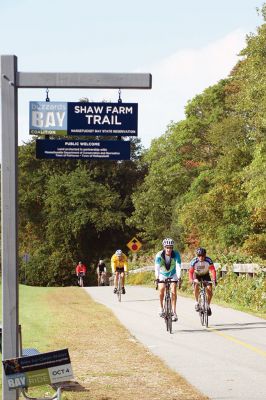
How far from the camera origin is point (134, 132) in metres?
11.0

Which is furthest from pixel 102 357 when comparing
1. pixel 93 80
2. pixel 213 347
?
pixel 93 80

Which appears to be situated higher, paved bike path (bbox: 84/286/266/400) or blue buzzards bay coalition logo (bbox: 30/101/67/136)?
blue buzzards bay coalition logo (bbox: 30/101/67/136)

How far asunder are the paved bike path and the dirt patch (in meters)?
0.26

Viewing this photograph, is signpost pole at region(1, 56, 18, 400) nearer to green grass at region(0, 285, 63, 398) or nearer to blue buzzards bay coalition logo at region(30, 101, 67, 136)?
blue buzzards bay coalition logo at region(30, 101, 67, 136)

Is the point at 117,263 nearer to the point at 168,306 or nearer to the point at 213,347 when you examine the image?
the point at 168,306

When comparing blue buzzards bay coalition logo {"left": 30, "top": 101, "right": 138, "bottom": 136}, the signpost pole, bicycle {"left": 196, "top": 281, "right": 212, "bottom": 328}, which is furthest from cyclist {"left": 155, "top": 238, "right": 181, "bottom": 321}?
the signpost pole

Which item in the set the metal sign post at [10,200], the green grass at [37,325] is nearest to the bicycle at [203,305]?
the green grass at [37,325]

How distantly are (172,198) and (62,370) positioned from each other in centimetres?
6018

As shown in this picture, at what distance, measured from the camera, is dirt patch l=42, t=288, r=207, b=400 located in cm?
1082

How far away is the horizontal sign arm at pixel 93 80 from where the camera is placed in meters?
10.3

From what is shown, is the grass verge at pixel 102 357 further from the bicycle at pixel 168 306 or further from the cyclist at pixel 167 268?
the cyclist at pixel 167 268

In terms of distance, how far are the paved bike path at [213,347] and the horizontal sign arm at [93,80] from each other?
3797 millimetres

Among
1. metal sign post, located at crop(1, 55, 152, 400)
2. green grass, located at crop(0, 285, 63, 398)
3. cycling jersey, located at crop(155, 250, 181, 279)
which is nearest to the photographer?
metal sign post, located at crop(1, 55, 152, 400)

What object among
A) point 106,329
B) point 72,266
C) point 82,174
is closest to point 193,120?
point 82,174
